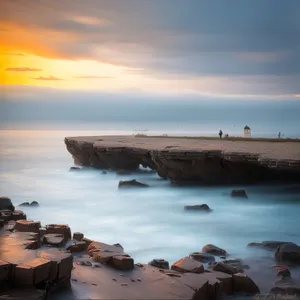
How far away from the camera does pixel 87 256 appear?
519 cm

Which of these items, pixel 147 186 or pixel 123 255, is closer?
pixel 123 255

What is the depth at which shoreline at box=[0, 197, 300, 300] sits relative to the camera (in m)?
3.94

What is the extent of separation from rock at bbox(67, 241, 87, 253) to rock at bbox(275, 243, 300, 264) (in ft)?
7.81

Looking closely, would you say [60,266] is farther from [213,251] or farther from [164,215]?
[164,215]

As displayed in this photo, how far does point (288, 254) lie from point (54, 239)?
2809 mm

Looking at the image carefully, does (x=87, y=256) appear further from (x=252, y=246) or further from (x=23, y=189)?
(x=23, y=189)

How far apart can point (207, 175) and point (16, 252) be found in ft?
25.3

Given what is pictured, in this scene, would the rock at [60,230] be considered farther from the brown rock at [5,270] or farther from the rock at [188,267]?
the brown rock at [5,270]

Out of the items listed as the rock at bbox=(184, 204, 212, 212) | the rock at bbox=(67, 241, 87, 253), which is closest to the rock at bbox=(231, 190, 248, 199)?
the rock at bbox=(184, 204, 212, 212)

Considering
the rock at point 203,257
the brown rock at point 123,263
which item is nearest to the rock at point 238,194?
the rock at point 203,257

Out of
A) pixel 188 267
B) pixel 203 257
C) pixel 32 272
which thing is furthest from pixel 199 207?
pixel 32 272

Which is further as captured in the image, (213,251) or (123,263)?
(213,251)

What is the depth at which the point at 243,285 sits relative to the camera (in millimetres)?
4664

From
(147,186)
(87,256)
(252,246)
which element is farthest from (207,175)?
(87,256)
